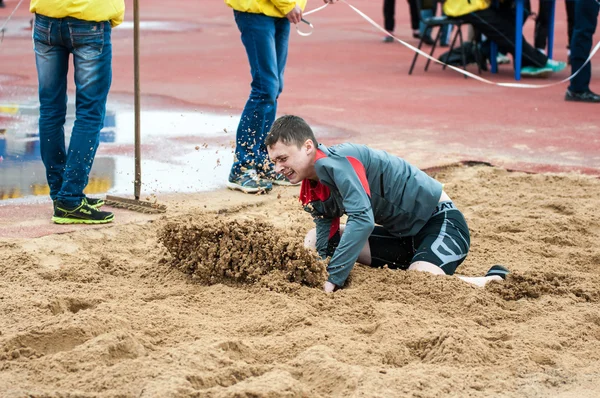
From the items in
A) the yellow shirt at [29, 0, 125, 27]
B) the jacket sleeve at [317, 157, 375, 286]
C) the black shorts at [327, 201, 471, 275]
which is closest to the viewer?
the jacket sleeve at [317, 157, 375, 286]

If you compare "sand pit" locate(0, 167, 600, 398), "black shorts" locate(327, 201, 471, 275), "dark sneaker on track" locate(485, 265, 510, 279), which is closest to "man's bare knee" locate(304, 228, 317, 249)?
"black shorts" locate(327, 201, 471, 275)

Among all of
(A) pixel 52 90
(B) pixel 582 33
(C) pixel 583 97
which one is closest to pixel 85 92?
(A) pixel 52 90

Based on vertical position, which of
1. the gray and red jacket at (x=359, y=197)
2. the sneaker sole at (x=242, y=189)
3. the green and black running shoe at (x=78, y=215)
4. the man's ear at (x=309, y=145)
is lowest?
the sneaker sole at (x=242, y=189)

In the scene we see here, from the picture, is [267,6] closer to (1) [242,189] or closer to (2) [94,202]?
(1) [242,189]

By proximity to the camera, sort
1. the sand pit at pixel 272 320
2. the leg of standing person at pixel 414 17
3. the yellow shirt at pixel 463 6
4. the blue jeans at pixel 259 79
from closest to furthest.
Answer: the sand pit at pixel 272 320, the blue jeans at pixel 259 79, the yellow shirt at pixel 463 6, the leg of standing person at pixel 414 17

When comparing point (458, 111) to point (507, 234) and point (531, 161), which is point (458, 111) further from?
point (507, 234)

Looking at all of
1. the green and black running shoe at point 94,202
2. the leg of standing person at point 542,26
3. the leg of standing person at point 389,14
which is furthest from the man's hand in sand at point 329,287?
the leg of standing person at point 389,14

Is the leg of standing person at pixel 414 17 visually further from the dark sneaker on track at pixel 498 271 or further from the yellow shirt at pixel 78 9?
the dark sneaker on track at pixel 498 271

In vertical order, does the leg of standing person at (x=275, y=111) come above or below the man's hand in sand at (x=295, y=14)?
below

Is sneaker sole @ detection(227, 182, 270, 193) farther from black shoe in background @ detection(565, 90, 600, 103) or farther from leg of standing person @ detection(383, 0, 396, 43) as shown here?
leg of standing person @ detection(383, 0, 396, 43)

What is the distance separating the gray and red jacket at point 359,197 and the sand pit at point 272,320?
0.22m

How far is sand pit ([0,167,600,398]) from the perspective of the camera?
3291 mm

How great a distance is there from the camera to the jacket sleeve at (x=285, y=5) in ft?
20.0

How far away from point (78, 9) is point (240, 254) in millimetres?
1803
